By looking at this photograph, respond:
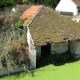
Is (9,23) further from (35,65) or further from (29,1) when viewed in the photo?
(29,1)

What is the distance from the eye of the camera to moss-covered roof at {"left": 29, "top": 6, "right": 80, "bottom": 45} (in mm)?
21423

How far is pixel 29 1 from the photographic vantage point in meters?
57.1

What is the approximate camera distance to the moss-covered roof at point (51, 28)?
70.3 feet

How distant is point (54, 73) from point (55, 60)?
2828mm

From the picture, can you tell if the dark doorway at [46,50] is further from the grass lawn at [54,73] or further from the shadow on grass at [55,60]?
the grass lawn at [54,73]

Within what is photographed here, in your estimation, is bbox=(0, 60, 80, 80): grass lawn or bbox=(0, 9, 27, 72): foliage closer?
bbox=(0, 60, 80, 80): grass lawn

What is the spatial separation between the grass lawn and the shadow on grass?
628 millimetres

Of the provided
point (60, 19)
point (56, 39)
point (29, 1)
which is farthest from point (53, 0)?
point (56, 39)

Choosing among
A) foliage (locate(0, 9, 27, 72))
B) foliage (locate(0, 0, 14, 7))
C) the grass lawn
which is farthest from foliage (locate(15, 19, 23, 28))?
foliage (locate(0, 0, 14, 7))


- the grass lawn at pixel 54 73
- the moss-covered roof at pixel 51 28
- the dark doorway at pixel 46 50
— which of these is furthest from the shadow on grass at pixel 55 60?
the moss-covered roof at pixel 51 28

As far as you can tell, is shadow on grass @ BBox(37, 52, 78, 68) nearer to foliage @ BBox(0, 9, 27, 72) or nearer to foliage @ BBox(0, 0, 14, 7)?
foliage @ BBox(0, 9, 27, 72)

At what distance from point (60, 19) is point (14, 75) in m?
9.17

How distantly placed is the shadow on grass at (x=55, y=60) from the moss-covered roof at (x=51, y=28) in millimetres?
1978

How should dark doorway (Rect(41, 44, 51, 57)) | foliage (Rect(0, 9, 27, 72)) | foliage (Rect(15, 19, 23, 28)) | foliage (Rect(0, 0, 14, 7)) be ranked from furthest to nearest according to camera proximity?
foliage (Rect(0, 0, 14, 7)) < foliage (Rect(15, 19, 23, 28)) < dark doorway (Rect(41, 44, 51, 57)) < foliage (Rect(0, 9, 27, 72))
